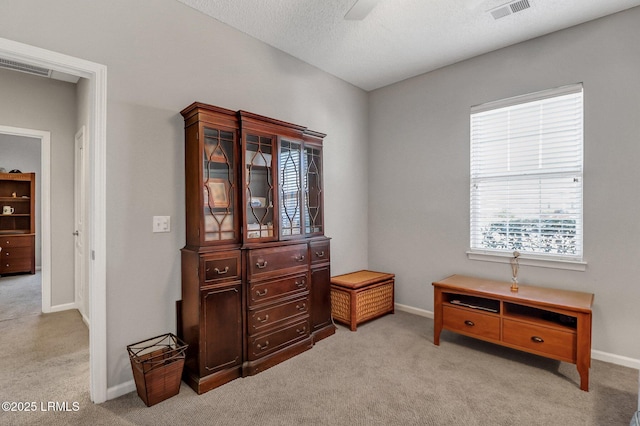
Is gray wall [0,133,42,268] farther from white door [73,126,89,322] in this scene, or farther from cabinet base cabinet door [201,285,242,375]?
cabinet base cabinet door [201,285,242,375]

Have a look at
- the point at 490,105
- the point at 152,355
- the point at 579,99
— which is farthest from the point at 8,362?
the point at 579,99

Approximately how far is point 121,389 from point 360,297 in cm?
216

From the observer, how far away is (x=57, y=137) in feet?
12.6

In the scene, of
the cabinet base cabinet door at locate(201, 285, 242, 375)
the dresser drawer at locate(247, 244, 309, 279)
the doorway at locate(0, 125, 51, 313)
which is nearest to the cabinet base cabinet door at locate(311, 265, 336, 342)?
the dresser drawer at locate(247, 244, 309, 279)

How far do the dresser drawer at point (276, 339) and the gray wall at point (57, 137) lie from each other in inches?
118

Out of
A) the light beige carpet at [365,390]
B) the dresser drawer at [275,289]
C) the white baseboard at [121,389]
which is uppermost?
the dresser drawer at [275,289]

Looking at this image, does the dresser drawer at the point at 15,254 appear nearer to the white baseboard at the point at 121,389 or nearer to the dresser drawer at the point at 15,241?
the dresser drawer at the point at 15,241

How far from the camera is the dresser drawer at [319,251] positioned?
9.91 feet

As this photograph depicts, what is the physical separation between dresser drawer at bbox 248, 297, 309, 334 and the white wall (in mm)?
612

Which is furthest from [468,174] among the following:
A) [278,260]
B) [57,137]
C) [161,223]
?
[57,137]

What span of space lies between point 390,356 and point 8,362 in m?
3.10

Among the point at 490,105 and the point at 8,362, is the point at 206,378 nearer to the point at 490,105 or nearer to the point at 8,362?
the point at 8,362

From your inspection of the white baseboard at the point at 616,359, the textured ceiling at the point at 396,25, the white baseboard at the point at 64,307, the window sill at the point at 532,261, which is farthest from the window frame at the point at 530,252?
the white baseboard at the point at 64,307

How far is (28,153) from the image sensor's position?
6348mm
